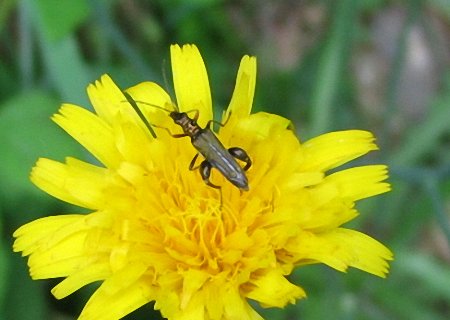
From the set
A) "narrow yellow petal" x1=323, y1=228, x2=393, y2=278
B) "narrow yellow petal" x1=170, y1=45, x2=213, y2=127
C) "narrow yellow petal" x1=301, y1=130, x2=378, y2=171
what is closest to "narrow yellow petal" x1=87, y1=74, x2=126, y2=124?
"narrow yellow petal" x1=170, y1=45, x2=213, y2=127

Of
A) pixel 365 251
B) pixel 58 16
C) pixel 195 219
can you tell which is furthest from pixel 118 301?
pixel 58 16

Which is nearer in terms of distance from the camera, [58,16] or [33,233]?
[33,233]

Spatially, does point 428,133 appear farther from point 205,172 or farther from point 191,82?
point 205,172

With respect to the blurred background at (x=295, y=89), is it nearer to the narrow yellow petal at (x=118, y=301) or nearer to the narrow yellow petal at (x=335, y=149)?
the narrow yellow petal at (x=335, y=149)

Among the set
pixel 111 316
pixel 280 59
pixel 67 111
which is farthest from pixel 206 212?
pixel 280 59

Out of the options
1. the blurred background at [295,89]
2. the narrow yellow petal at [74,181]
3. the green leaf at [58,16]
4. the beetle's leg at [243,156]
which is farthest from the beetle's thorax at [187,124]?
the green leaf at [58,16]

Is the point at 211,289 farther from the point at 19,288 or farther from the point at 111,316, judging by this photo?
the point at 19,288
